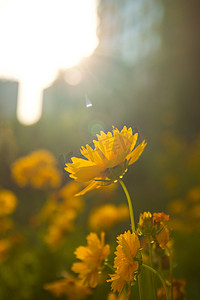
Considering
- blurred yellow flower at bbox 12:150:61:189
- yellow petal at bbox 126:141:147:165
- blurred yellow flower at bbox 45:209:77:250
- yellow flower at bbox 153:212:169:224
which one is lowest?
yellow flower at bbox 153:212:169:224

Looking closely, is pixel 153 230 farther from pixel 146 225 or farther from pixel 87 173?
pixel 87 173

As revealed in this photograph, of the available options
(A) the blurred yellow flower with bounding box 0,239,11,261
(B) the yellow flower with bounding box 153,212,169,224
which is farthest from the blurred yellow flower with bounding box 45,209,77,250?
(B) the yellow flower with bounding box 153,212,169,224

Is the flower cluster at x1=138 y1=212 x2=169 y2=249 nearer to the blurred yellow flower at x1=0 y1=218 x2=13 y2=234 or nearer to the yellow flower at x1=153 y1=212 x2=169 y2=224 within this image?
the yellow flower at x1=153 y1=212 x2=169 y2=224

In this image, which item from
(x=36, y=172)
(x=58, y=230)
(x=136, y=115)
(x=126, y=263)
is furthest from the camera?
(x=136, y=115)

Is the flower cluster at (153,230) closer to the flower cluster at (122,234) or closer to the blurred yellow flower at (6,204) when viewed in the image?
the flower cluster at (122,234)

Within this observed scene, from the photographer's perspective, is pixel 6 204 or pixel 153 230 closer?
pixel 153 230

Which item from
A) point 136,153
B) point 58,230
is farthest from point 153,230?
point 58,230
